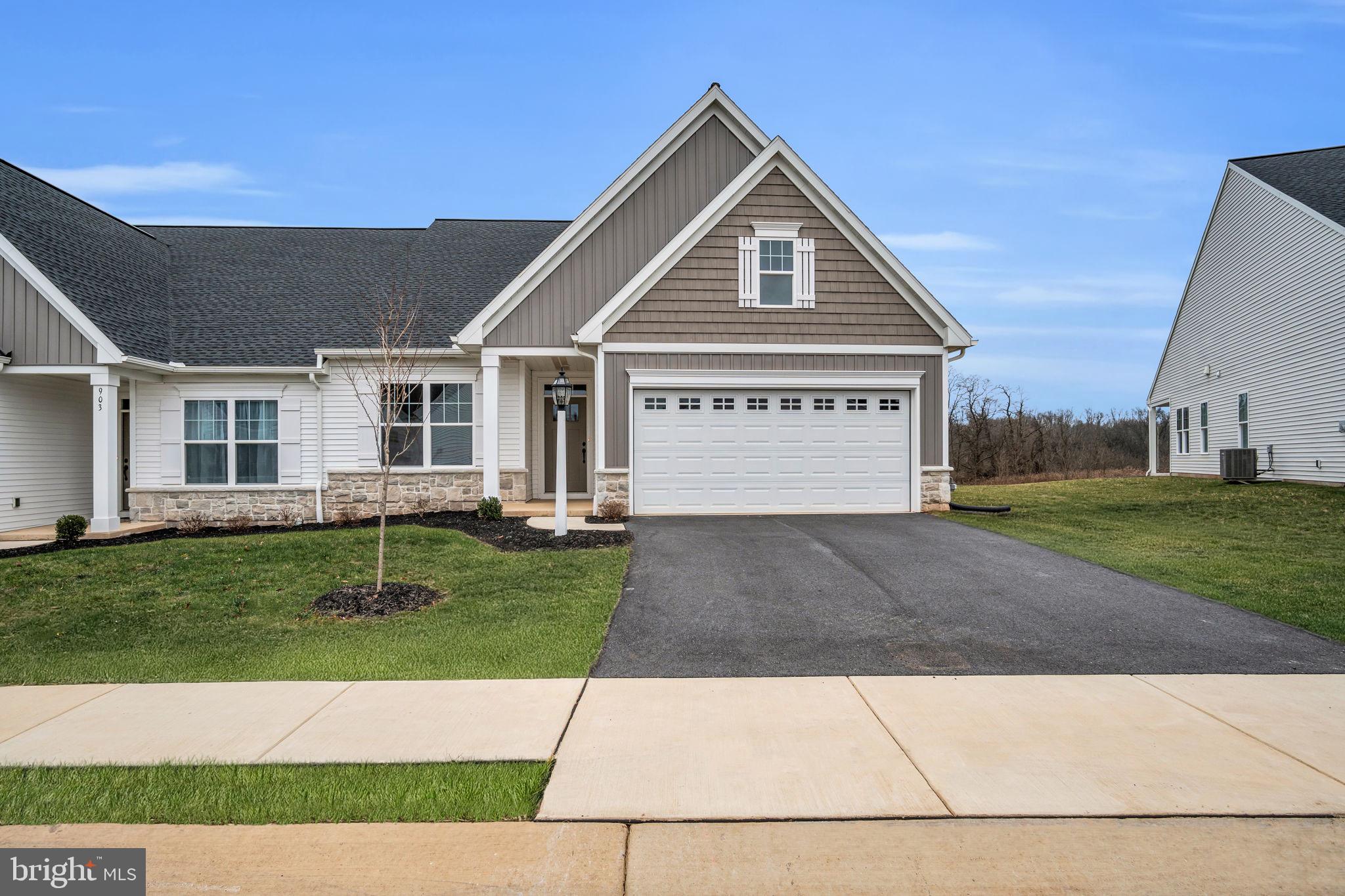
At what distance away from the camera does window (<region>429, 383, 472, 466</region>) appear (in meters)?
16.1

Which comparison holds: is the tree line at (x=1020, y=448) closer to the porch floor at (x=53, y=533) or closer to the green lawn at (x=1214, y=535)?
the green lawn at (x=1214, y=535)

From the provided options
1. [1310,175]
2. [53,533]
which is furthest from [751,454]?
[1310,175]

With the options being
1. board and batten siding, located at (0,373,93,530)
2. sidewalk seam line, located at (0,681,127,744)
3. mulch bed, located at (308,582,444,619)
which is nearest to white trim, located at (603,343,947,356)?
mulch bed, located at (308,582,444,619)

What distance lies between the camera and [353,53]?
18.8m

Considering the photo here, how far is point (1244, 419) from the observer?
22359mm

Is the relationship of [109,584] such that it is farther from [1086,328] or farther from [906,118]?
[1086,328]

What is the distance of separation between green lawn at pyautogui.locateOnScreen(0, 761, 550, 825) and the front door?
1340 cm

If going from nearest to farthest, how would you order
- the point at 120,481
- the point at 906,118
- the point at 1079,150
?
the point at 120,481
the point at 906,118
the point at 1079,150

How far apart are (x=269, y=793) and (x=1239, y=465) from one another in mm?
25435

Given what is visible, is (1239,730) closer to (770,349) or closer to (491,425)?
(770,349)

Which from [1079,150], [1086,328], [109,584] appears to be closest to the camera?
[109,584]

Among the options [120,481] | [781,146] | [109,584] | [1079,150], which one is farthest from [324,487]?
[1079,150]

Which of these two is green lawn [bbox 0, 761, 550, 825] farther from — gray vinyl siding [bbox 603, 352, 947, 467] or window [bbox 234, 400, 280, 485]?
window [bbox 234, 400, 280, 485]

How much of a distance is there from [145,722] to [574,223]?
1212 centimetres
